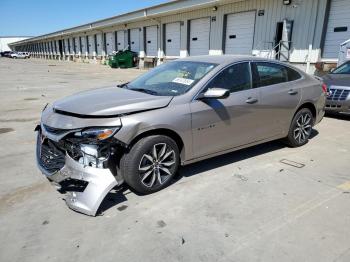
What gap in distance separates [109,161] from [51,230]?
87 centimetres

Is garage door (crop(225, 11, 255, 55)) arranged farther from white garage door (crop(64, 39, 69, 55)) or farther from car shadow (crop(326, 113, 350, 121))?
white garage door (crop(64, 39, 69, 55))

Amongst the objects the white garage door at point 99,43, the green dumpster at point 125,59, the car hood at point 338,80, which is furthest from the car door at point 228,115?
the white garage door at point 99,43

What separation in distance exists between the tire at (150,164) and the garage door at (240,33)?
575 inches

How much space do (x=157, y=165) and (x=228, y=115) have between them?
1.23 meters

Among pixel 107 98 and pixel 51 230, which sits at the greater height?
pixel 107 98

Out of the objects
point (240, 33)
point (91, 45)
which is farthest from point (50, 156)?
point (91, 45)

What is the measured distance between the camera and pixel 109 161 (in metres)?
3.27

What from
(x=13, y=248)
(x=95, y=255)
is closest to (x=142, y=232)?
(x=95, y=255)

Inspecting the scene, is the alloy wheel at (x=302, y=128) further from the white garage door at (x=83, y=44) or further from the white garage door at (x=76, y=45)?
the white garage door at (x=76, y=45)

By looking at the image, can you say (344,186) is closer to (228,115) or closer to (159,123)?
(228,115)

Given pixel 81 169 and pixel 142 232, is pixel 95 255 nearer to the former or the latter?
pixel 142 232

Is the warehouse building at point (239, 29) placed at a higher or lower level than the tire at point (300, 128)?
higher

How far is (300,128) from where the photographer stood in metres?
5.37

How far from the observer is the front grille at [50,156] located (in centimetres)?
339
